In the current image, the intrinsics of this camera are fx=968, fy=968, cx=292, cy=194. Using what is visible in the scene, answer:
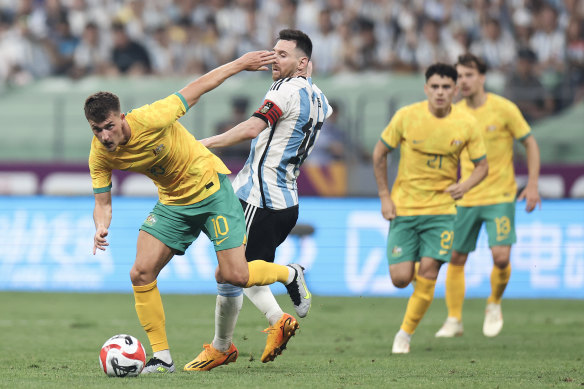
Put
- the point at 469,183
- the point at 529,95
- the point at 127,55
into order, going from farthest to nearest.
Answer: the point at 127,55
the point at 529,95
the point at 469,183

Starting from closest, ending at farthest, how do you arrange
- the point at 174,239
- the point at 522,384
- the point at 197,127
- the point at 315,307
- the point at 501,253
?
1. the point at 522,384
2. the point at 174,239
3. the point at 501,253
4. the point at 315,307
5. the point at 197,127

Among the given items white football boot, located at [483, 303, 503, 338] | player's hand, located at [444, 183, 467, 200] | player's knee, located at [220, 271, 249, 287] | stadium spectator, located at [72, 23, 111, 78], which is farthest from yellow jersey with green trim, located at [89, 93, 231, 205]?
stadium spectator, located at [72, 23, 111, 78]

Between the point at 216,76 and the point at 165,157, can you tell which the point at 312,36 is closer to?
the point at 216,76

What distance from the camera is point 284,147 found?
6.99 m

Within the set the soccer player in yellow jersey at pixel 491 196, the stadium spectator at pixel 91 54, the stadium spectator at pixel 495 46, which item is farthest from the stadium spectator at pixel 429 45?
the soccer player in yellow jersey at pixel 491 196

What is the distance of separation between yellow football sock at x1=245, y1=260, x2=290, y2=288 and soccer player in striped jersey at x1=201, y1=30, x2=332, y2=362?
9.2 inches

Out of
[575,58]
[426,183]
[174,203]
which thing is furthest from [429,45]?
[174,203]

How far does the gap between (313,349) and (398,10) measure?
926 cm

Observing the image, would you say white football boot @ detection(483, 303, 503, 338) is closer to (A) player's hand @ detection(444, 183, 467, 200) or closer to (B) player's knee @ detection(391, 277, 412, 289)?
(B) player's knee @ detection(391, 277, 412, 289)

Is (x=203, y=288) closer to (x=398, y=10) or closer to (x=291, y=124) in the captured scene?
(x=398, y=10)

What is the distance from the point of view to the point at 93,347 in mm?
8461

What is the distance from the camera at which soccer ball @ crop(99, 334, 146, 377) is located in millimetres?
6207

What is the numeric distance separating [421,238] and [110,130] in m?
3.48

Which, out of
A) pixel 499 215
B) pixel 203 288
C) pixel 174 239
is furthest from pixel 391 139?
pixel 203 288
